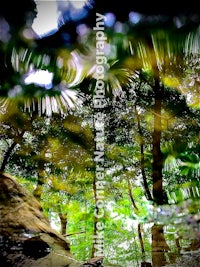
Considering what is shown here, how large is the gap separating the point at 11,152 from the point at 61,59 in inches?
60.1

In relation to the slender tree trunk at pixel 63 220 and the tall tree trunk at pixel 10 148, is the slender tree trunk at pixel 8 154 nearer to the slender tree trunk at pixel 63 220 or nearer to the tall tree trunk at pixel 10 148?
the tall tree trunk at pixel 10 148

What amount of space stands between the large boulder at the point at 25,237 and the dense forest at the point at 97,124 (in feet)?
0.03

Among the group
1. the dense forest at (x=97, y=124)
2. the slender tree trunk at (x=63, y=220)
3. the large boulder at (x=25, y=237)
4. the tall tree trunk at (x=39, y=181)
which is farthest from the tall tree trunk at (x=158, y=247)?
the slender tree trunk at (x=63, y=220)

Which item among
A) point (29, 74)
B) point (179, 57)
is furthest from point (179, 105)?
point (29, 74)

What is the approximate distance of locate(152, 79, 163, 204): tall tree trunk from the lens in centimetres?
321

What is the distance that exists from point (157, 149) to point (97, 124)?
85 cm

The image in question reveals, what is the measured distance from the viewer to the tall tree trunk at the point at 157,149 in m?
3.21

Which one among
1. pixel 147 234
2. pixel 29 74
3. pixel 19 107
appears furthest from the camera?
pixel 147 234

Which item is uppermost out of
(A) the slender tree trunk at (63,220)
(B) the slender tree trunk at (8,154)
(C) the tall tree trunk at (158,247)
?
(B) the slender tree trunk at (8,154)

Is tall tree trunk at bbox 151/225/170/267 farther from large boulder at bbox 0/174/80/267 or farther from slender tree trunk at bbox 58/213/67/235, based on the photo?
slender tree trunk at bbox 58/213/67/235

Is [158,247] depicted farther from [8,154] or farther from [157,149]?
[8,154]

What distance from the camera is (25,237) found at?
244cm

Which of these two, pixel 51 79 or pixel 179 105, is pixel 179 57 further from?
pixel 51 79

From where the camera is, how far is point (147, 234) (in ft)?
15.3
